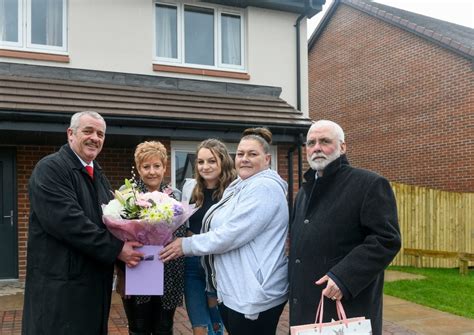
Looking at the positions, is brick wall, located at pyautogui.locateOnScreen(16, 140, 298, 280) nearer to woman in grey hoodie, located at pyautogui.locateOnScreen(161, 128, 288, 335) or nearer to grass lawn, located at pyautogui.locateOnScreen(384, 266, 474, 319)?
grass lawn, located at pyautogui.locateOnScreen(384, 266, 474, 319)

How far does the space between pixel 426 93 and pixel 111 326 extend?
10627 mm

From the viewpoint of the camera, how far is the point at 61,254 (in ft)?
9.06

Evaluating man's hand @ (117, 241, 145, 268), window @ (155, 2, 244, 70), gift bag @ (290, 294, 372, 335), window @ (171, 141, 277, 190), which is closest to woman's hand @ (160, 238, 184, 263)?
man's hand @ (117, 241, 145, 268)

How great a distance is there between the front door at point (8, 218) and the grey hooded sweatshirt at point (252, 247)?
5.80 meters

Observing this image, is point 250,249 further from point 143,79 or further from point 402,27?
point 402,27

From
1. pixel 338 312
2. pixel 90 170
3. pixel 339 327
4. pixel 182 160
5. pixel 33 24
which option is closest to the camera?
pixel 339 327

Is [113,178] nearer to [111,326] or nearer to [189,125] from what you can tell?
Answer: [189,125]

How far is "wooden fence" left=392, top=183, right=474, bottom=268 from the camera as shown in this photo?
1036 centimetres

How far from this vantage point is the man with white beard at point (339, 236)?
8.16 feet

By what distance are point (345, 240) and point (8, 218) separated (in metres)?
6.76

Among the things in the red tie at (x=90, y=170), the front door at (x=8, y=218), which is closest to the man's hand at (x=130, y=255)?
the red tie at (x=90, y=170)

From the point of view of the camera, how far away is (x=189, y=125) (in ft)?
25.1

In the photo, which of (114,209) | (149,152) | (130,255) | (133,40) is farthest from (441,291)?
(133,40)

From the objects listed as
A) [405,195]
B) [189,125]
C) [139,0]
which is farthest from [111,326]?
[405,195]
